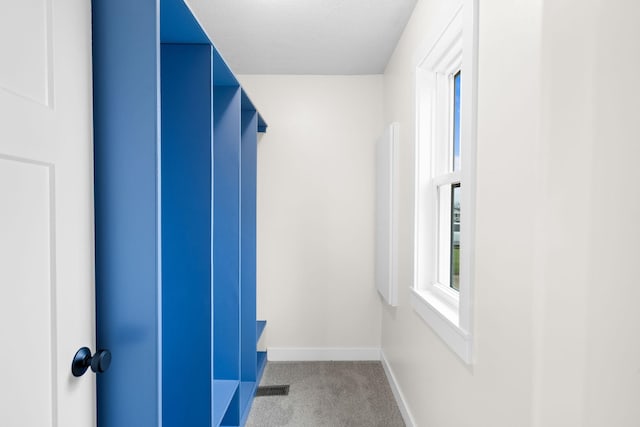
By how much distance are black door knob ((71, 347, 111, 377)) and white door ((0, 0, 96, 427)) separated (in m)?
0.01

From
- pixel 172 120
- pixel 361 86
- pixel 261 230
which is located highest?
pixel 361 86

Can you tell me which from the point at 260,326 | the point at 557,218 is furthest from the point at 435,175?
the point at 260,326

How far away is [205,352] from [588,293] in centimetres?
136

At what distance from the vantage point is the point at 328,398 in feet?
8.35

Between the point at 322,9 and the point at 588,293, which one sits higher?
the point at 322,9

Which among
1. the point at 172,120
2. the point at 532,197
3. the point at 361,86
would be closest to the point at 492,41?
the point at 532,197

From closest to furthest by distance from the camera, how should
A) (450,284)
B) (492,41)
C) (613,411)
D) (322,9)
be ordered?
(613,411) < (492,41) < (450,284) < (322,9)

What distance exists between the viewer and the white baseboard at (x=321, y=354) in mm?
3217

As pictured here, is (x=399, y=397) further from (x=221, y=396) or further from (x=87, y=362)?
(x=87, y=362)

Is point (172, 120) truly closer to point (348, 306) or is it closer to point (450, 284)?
point (450, 284)

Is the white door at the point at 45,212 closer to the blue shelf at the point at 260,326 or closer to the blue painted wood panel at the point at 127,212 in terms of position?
the blue painted wood panel at the point at 127,212

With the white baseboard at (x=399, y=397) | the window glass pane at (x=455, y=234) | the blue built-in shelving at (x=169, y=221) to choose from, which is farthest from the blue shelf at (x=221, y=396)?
the window glass pane at (x=455, y=234)

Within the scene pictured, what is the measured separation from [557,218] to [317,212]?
244 cm

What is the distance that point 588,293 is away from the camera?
2.49 feet
